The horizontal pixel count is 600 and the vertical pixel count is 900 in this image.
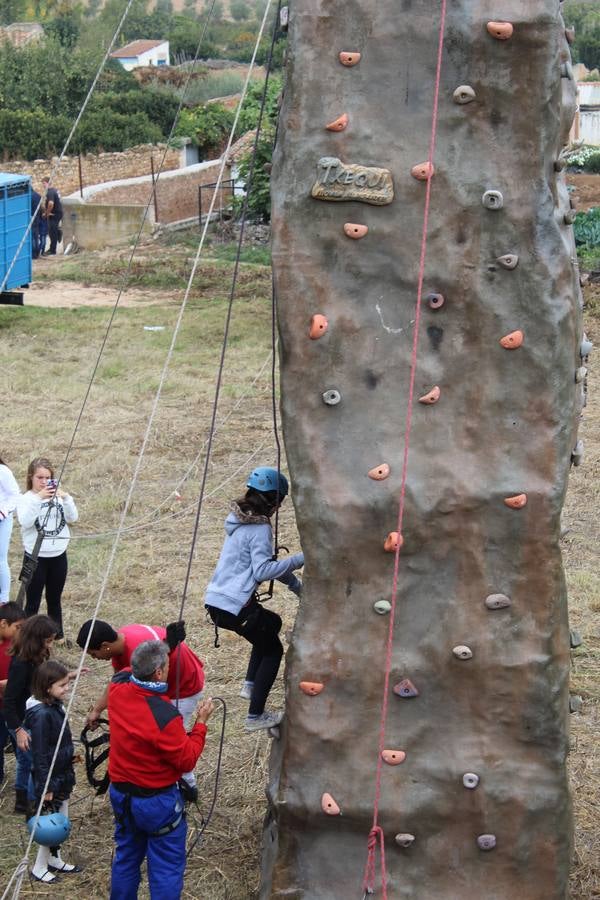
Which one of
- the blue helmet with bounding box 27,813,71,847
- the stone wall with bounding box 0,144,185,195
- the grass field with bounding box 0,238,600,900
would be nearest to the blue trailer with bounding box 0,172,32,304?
the grass field with bounding box 0,238,600,900

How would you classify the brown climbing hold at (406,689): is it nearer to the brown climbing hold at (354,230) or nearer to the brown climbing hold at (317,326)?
the brown climbing hold at (317,326)

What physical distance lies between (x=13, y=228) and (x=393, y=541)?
12.8m

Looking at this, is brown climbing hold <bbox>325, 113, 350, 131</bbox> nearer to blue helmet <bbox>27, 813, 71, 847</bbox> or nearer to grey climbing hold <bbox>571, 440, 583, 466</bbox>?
grey climbing hold <bbox>571, 440, 583, 466</bbox>

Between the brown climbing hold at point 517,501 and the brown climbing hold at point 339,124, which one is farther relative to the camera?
the brown climbing hold at point 517,501

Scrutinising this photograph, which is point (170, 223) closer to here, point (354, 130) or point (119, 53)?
point (354, 130)

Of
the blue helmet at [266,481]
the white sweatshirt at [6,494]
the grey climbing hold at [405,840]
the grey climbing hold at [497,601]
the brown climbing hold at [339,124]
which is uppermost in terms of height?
the brown climbing hold at [339,124]

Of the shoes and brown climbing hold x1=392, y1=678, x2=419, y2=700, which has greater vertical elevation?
brown climbing hold x1=392, y1=678, x2=419, y2=700

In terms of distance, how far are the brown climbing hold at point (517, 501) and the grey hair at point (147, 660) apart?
1505 mm

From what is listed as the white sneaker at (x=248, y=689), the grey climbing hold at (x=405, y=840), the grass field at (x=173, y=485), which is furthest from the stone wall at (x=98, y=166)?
the grey climbing hold at (x=405, y=840)

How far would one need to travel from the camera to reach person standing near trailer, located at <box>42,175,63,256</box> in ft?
72.6

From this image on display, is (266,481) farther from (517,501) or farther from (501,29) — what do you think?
(501,29)

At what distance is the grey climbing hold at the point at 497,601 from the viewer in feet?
16.7

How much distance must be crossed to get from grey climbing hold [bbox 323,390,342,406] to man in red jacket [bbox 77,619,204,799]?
1.43 meters

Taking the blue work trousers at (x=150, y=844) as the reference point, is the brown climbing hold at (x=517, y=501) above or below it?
above
